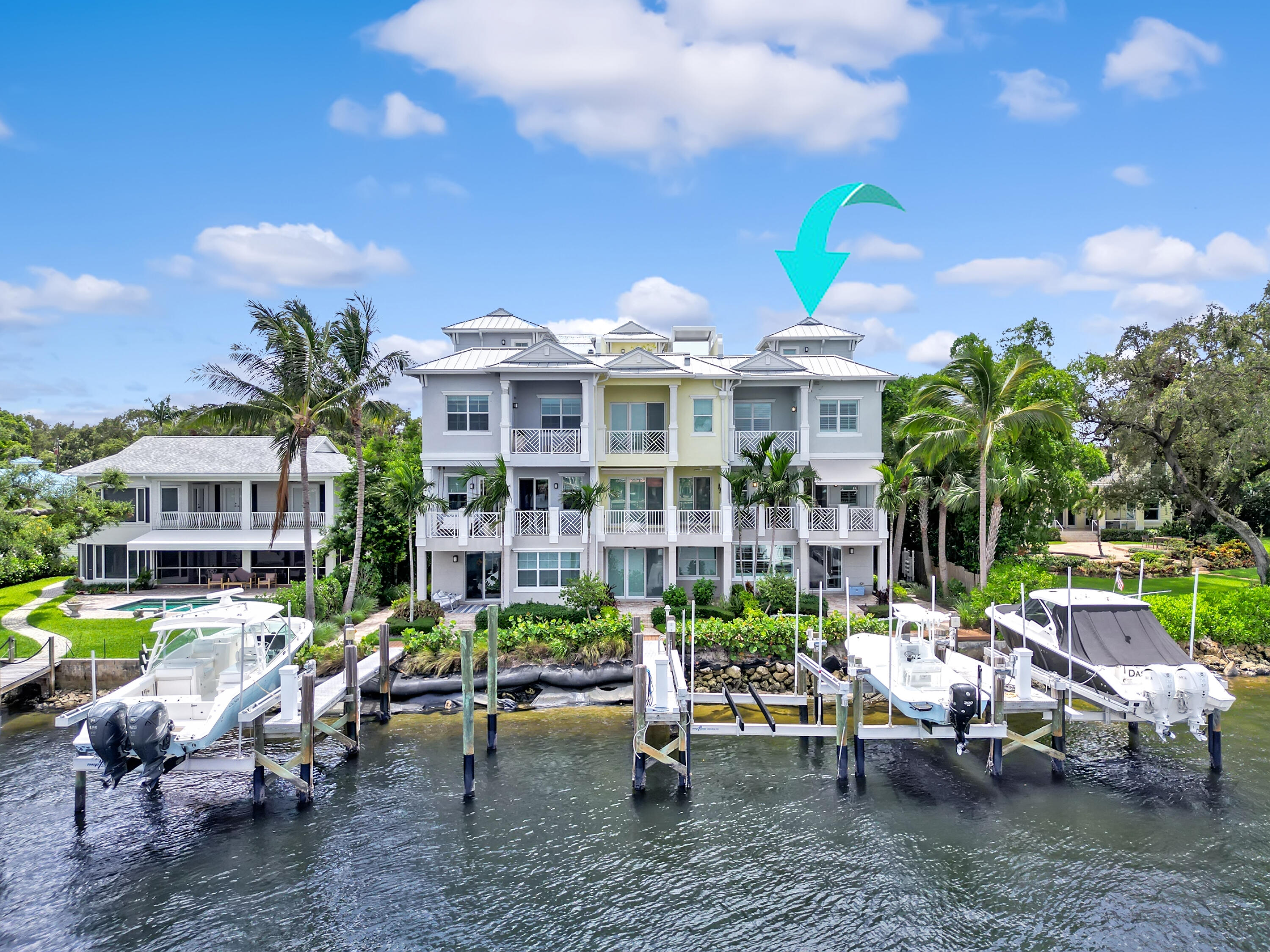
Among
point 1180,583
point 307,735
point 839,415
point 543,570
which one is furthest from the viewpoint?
point 1180,583

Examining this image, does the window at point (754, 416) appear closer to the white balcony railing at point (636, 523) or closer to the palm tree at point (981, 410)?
the palm tree at point (981, 410)

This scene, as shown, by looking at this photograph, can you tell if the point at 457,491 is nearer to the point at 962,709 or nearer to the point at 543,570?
the point at 543,570

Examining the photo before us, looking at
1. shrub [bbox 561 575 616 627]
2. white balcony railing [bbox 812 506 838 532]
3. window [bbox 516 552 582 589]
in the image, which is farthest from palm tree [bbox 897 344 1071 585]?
window [bbox 516 552 582 589]

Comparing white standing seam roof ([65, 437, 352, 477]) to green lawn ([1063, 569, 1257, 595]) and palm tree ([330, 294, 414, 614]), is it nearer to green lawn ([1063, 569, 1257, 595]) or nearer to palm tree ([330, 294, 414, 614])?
palm tree ([330, 294, 414, 614])

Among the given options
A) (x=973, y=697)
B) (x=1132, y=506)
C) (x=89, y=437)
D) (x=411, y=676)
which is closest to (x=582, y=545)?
(x=411, y=676)

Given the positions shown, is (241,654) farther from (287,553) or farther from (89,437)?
(89,437)

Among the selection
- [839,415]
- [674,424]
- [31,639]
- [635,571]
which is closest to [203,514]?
[31,639]
